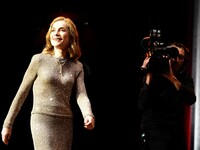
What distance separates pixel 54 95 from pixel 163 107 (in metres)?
0.73

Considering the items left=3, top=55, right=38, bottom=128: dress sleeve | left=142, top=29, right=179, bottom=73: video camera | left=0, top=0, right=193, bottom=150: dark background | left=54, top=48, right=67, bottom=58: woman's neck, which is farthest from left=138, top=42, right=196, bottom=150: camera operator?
left=0, top=0, right=193, bottom=150: dark background

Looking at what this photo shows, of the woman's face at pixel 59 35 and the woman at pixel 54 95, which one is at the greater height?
the woman's face at pixel 59 35

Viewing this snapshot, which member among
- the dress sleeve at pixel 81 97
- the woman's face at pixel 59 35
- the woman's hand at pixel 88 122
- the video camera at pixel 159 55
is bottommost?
the woman's hand at pixel 88 122

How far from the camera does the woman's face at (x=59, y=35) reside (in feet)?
9.72

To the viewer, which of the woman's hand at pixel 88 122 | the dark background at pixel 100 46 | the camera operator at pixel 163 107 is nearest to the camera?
the woman's hand at pixel 88 122

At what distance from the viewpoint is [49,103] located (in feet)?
9.31

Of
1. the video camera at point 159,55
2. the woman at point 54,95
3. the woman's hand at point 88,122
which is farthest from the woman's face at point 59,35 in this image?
the video camera at point 159,55

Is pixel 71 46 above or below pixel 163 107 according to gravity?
above

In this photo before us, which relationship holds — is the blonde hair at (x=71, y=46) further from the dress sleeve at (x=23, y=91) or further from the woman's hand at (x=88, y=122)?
the woman's hand at (x=88, y=122)

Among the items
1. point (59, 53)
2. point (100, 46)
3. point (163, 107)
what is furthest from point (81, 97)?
point (100, 46)

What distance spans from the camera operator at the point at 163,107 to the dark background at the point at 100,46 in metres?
0.90

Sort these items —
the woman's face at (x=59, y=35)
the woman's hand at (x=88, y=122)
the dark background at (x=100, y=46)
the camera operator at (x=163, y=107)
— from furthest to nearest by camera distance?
1. the dark background at (x=100, y=46)
2. the camera operator at (x=163, y=107)
3. the woman's face at (x=59, y=35)
4. the woman's hand at (x=88, y=122)

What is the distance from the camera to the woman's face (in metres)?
2.96

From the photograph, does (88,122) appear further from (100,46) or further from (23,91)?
(100,46)
